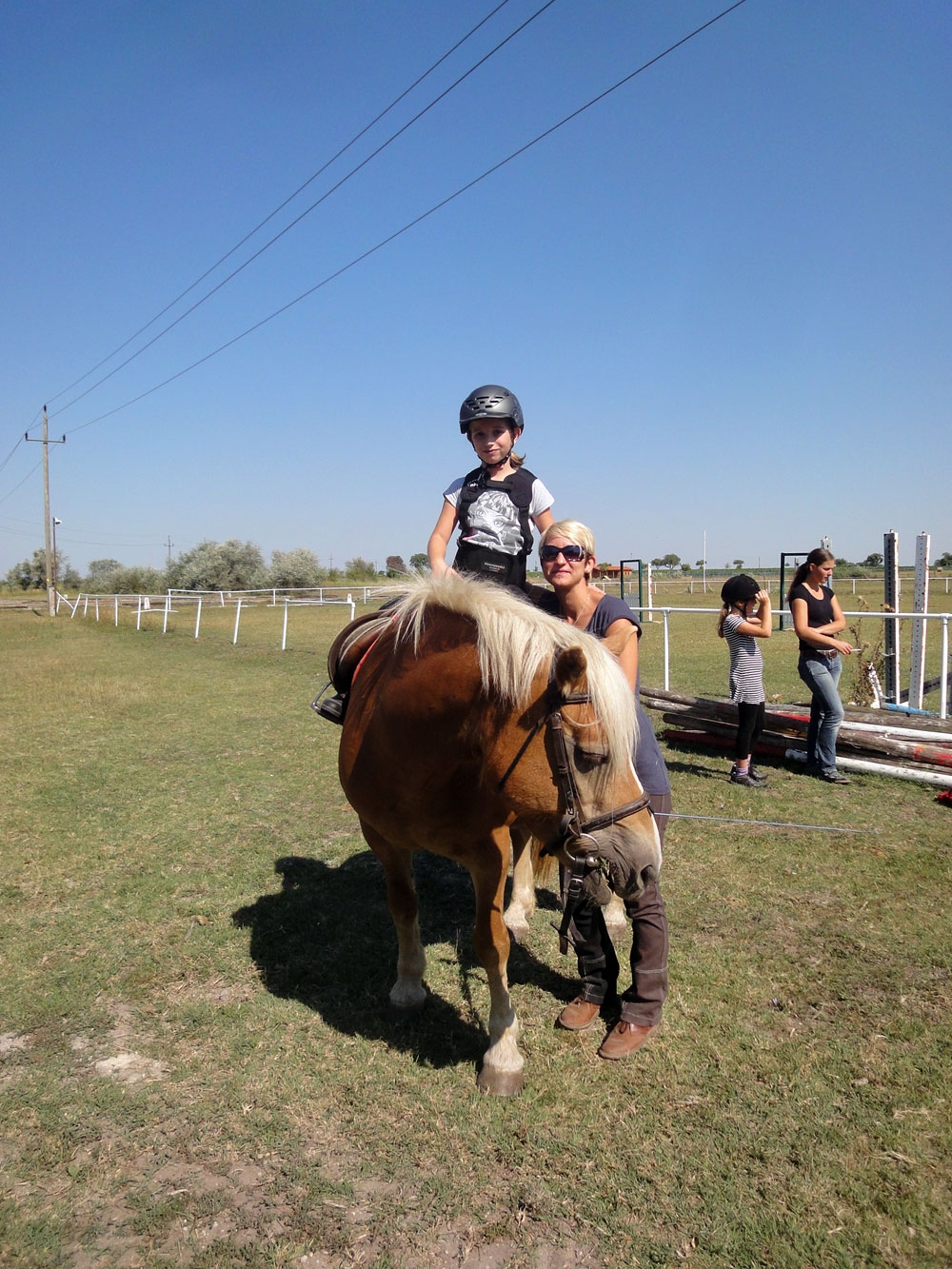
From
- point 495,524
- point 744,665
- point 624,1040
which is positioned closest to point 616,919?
point 624,1040

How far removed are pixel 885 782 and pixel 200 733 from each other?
761 cm

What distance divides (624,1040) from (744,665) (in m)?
4.43

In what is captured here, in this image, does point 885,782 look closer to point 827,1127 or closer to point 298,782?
point 827,1127

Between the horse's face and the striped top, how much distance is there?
15.7 feet

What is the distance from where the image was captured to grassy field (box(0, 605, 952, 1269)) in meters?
2.17

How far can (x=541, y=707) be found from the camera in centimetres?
229

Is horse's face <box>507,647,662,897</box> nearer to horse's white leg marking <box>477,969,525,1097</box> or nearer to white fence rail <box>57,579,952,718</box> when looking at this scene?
horse's white leg marking <box>477,969,525,1097</box>

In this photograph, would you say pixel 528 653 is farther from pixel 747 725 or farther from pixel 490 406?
pixel 747 725

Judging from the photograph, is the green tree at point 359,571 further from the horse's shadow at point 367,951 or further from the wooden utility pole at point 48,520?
the horse's shadow at point 367,951

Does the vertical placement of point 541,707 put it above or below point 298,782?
above

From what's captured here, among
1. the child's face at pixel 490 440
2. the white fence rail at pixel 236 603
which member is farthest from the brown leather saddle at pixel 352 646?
the white fence rail at pixel 236 603

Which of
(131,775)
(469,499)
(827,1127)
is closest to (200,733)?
(131,775)

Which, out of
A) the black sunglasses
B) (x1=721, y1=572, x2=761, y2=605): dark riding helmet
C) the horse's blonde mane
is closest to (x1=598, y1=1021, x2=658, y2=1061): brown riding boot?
A: the horse's blonde mane

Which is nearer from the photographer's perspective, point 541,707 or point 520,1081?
point 541,707
